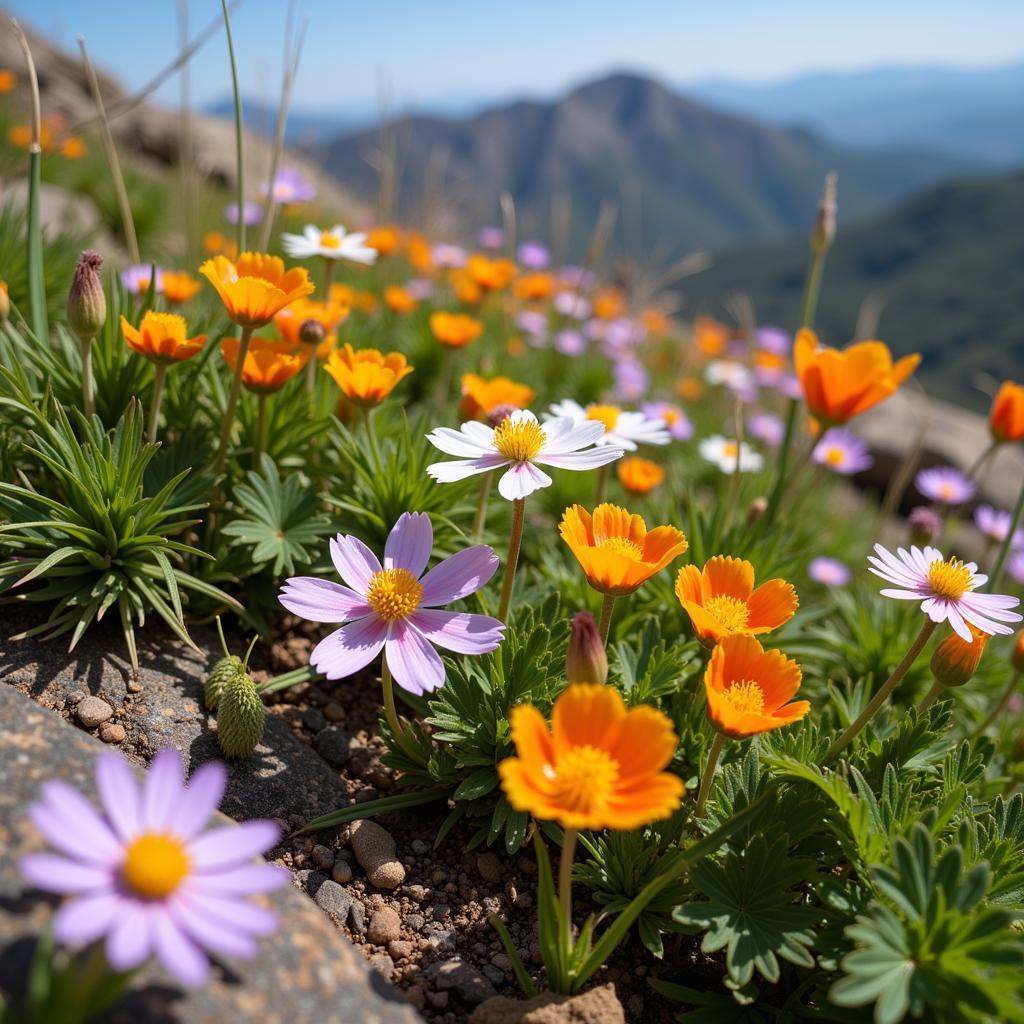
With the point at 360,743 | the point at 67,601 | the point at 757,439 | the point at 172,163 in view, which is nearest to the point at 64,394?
the point at 67,601

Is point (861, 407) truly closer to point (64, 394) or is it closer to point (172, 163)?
point (64, 394)

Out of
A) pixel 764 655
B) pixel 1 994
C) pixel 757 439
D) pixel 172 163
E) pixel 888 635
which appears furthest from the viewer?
pixel 172 163

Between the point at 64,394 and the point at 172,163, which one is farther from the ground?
the point at 64,394

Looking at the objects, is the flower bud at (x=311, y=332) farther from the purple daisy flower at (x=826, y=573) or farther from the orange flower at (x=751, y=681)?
the purple daisy flower at (x=826, y=573)

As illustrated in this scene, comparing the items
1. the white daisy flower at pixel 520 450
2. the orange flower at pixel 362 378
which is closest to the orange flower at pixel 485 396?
the orange flower at pixel 362 378

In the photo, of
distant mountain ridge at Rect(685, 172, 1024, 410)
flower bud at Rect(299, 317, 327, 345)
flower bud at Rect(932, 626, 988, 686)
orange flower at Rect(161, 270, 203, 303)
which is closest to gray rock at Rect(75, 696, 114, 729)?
flower bud at Rect(299, 317, 327, 345)

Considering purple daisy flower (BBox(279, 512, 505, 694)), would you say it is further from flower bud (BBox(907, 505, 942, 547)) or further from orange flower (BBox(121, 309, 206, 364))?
flower bud (BBox(907, 505, 942, 547))
